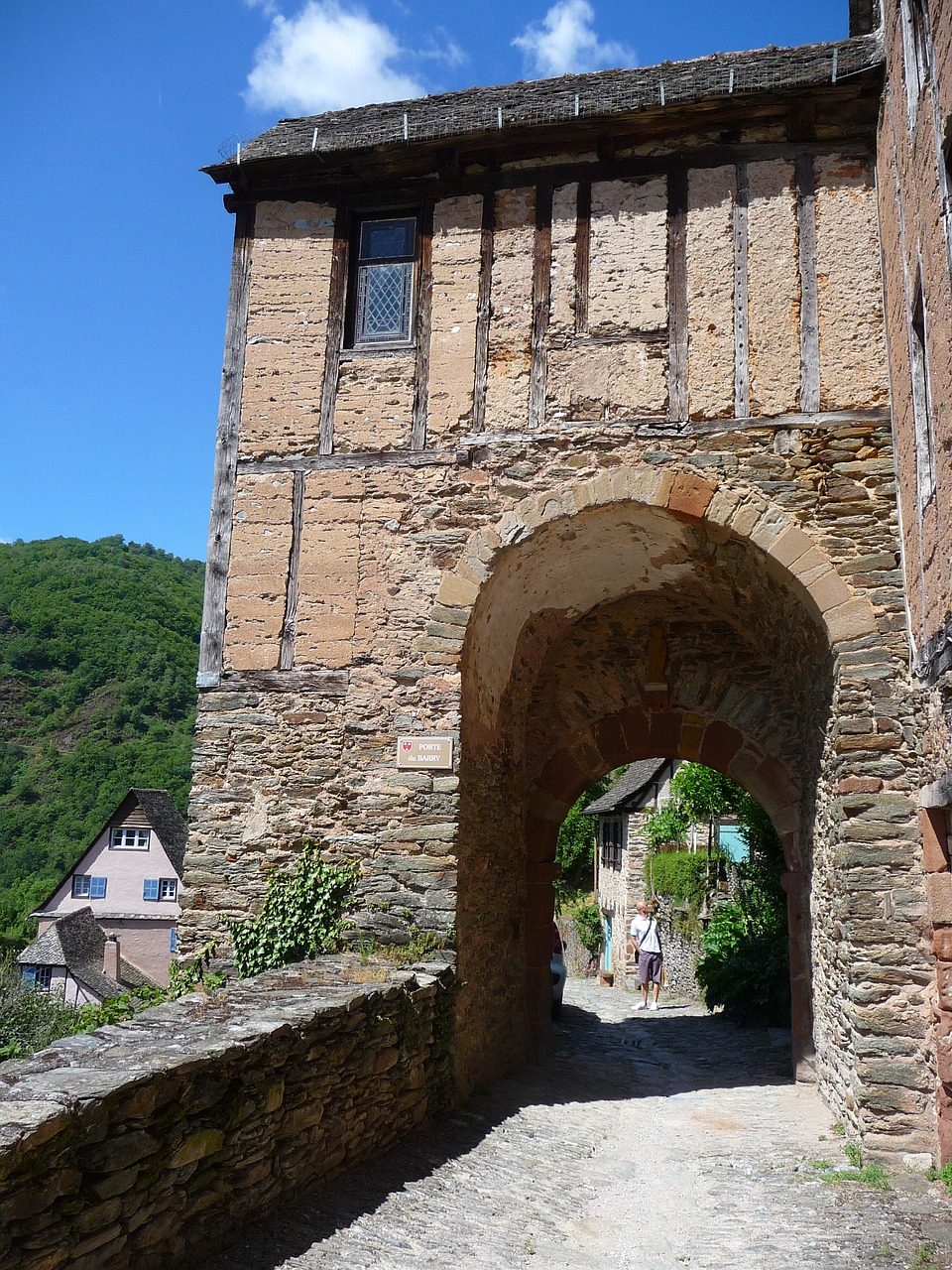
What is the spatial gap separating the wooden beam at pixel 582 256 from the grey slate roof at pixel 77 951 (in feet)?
75.1

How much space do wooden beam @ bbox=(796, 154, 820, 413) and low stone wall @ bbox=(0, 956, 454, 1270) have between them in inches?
169

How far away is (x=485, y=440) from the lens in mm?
6859

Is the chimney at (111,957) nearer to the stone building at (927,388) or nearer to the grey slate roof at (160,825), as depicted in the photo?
the grey slate roof at (160,825)

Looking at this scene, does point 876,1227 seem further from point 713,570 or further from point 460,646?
point 713,570

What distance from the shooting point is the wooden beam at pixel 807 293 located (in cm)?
647

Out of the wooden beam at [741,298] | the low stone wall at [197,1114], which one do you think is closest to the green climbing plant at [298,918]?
the low stone wall at [197,1114]

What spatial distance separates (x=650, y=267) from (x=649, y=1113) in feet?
18.4

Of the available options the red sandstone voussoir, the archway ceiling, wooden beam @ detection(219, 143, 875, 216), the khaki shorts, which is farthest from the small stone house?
wooden beam @ detection(219, 143, 875, 216)

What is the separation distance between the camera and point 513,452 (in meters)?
6.80

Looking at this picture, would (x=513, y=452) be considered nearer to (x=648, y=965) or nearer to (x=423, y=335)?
(x=423, y=335)

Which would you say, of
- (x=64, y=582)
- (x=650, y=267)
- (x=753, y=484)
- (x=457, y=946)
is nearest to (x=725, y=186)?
(x=650, y=267)

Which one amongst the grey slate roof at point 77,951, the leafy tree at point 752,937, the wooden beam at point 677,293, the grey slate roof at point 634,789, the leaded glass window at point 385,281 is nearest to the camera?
the wooden beam at point 677,293

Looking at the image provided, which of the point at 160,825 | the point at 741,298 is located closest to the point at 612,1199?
the point at 741,298

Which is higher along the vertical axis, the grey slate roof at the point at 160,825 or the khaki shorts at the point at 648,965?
the grey slate roof at the point at 160,825
